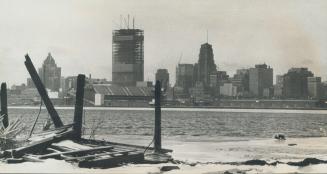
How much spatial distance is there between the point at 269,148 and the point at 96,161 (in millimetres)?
19096

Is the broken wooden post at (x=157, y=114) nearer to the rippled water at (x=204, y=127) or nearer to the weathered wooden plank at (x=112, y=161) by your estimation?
the rippled water at (x=204, y=127)

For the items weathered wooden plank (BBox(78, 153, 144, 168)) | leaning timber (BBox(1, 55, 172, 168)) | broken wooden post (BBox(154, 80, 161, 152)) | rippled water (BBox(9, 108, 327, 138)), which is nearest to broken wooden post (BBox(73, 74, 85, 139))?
leaning timber (BBox(1, 55, 172, 168))

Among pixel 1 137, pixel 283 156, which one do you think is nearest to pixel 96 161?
pixel 1 137

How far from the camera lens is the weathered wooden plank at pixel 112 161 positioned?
23.1 m

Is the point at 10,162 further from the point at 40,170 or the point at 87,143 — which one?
the point at 87,143

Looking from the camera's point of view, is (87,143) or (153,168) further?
(87,143)

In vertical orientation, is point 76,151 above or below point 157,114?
below

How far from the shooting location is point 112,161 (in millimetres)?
24109

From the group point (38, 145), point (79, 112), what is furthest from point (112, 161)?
point (79, 112)

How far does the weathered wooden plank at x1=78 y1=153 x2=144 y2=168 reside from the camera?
2312 centimetres

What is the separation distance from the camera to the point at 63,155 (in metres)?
24.3

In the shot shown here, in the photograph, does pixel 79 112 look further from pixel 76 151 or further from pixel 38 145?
pixel 76 151

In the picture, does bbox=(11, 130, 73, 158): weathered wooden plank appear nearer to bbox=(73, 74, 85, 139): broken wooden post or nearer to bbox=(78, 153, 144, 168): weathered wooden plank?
bbox=(73, 74, 85, 139): broken wooden post

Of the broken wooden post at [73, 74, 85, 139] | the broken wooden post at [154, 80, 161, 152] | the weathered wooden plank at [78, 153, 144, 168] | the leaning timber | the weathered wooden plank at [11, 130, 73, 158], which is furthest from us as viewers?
the broken wooden post at [154, 80, 161, 152]
